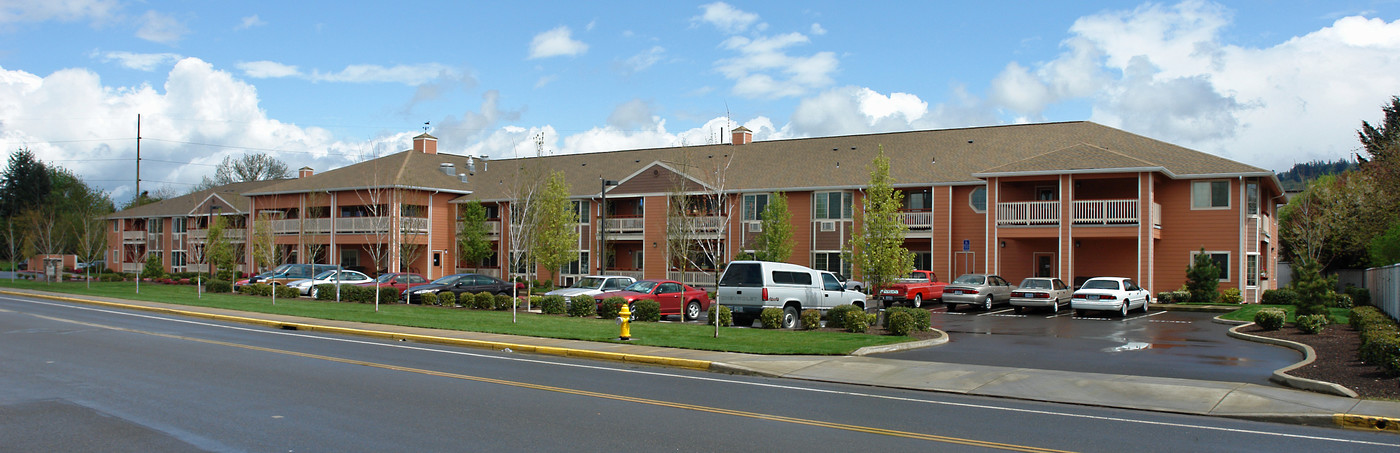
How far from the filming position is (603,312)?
85.4 feet

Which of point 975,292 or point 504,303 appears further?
point 975,292

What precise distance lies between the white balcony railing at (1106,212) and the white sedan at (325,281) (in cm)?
2926

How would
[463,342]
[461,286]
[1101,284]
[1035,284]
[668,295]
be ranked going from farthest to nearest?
[461,286] → [1035,284] → [1101,284] → [668,295] → [463,342]

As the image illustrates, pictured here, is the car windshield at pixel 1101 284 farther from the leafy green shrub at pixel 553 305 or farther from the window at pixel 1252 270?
the leafy green shrub at pixel 553 305

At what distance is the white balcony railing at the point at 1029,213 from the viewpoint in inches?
1389

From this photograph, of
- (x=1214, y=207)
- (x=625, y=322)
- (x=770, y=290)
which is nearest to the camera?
(x=625, y=322)

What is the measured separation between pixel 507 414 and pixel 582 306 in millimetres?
16546

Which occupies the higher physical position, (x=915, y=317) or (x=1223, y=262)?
(x=1223, y=262)

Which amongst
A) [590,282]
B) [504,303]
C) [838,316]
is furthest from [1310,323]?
[504,303]

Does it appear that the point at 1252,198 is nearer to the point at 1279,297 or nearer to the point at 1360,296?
the point at 1279,297

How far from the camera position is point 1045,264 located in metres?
37.8

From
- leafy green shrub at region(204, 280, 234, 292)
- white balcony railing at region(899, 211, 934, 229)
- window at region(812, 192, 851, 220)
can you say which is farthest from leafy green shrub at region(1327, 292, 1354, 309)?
leafy green shrub at region(204, 280, 234, 292)

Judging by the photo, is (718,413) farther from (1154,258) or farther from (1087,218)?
(1154,258)

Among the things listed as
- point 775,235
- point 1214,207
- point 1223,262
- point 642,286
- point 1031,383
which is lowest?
point 1031,383
